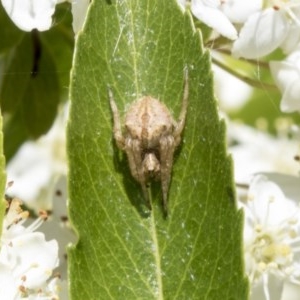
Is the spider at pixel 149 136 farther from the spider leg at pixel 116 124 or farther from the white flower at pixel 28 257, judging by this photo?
the white flower at pixel 28 257

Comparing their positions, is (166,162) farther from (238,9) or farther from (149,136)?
(238,9)

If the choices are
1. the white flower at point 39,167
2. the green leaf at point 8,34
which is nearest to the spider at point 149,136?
the green leaf at point 8,34

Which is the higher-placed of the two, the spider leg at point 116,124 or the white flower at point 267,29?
the white flower at point 267,29

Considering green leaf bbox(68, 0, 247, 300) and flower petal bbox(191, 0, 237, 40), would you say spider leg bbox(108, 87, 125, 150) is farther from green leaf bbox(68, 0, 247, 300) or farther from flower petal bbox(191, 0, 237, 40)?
flower petal bbox(191, 0, 237, 40)

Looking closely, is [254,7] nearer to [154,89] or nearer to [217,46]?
[217,46]

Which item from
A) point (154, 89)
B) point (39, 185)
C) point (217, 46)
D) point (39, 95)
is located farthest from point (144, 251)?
point (39, 185)

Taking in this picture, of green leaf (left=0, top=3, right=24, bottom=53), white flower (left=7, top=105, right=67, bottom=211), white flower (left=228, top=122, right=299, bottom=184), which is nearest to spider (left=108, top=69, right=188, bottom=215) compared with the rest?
green leaf (left=0, top=3, right=24, bottom=53)
